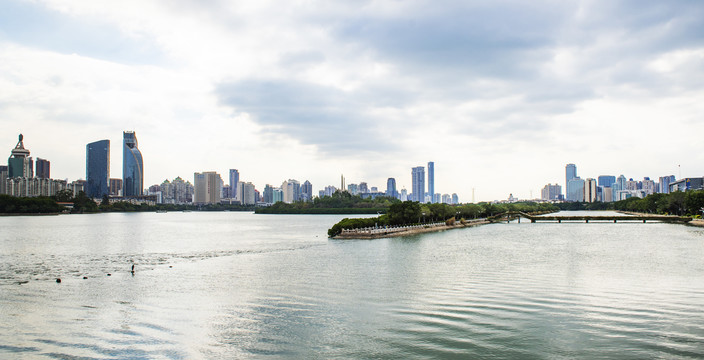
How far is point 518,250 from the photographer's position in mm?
56219

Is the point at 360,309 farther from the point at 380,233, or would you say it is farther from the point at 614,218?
the point at 614,218

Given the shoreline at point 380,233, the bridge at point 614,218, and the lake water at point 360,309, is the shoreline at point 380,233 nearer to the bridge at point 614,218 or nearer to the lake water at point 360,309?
the lake water at point 360,309

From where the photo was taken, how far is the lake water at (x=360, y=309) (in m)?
18.0

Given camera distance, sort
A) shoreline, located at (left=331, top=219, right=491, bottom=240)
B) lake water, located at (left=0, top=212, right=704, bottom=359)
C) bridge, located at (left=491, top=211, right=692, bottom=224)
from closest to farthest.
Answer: lake water, located at (left=0, top=212, right=704, bottom=359)
shoreline, located at (left=331, top=219, right=491, bottom=240)
bridge, located at (left=491, top=211, right=692, bottom=224)

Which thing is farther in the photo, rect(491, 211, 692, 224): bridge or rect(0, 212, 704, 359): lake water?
rect(491, 211, 692, 224): bridge

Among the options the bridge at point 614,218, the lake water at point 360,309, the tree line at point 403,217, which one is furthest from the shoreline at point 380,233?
the bridge at point 614,218

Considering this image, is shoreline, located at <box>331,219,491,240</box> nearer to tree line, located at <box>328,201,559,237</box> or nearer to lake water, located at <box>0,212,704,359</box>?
tree line, located at <box>328,201,559,237</box>

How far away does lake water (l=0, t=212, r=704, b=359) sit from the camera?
59.0 feet

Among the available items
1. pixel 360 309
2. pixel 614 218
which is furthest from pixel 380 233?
pixel 614 218

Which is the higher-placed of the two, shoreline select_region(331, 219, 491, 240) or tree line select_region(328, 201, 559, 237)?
tree line select_region(328, 201, 559, 237)

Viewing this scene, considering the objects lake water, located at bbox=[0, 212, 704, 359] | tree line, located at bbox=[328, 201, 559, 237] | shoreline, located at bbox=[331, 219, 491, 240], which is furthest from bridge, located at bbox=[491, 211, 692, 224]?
lake water, located at bbox=[0, 212, 704, 359]

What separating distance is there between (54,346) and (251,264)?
26417mm

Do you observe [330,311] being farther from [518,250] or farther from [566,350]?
[518,250]

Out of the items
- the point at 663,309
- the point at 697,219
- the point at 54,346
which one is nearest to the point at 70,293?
the point at 54,346
